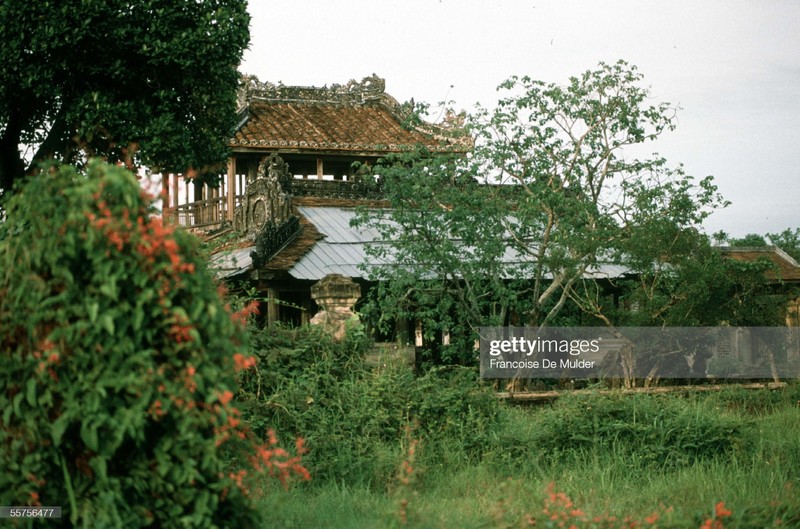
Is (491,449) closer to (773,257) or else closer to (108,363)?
(108,363)

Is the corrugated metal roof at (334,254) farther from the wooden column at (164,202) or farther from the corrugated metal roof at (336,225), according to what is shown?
the wooden column at (164,202)

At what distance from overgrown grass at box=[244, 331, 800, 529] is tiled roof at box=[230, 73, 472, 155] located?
1048cm

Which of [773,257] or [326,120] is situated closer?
[773,257]

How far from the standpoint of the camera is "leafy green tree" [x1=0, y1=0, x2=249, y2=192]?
13.2 m

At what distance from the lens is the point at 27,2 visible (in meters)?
13.1

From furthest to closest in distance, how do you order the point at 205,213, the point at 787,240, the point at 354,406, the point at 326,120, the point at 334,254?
the point at 787,240
the point at 326,120
the point at 205,213
the point at 334,254
the point at 354,406

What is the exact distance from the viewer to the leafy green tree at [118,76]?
1316 cm

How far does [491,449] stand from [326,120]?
45.0 ft

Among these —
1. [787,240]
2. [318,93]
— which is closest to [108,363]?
[318,93]

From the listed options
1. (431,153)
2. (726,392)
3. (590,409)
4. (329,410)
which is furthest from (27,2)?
(726,392)

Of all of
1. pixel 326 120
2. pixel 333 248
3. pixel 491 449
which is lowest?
pixel 491 449

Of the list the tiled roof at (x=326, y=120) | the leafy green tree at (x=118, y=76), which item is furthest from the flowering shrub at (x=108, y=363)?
the tiled roof at (x=326, y=120)

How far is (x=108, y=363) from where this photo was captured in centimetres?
396

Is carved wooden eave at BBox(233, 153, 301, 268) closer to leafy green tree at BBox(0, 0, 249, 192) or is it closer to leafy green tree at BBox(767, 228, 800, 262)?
leafy green tree at BBox(0, 0, 249, 192)
